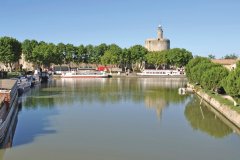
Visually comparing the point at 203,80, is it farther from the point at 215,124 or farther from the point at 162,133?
the point at 162,133

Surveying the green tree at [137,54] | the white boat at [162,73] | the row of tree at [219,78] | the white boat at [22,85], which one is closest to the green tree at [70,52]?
the green tree at [137,54]

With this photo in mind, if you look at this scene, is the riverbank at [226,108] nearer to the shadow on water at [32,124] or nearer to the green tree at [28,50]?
the shadow on water at [32,124]

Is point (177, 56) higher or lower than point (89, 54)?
lower

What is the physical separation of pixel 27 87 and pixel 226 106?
31.3 meters

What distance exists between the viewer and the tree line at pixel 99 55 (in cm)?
10444

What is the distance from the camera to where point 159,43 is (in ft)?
415

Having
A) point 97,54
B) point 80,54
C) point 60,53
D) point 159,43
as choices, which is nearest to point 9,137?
point 60,53

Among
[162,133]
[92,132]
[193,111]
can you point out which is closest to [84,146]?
[92,132]

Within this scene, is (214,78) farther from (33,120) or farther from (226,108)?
(33,120)

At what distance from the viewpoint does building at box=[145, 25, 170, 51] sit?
12631 centimetres

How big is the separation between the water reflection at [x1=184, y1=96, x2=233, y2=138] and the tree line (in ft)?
229

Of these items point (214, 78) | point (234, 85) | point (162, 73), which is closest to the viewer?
point (234, 85)

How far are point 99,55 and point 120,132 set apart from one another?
306ft

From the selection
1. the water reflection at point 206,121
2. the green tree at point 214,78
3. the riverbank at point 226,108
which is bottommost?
the water reflection at point 206,121
